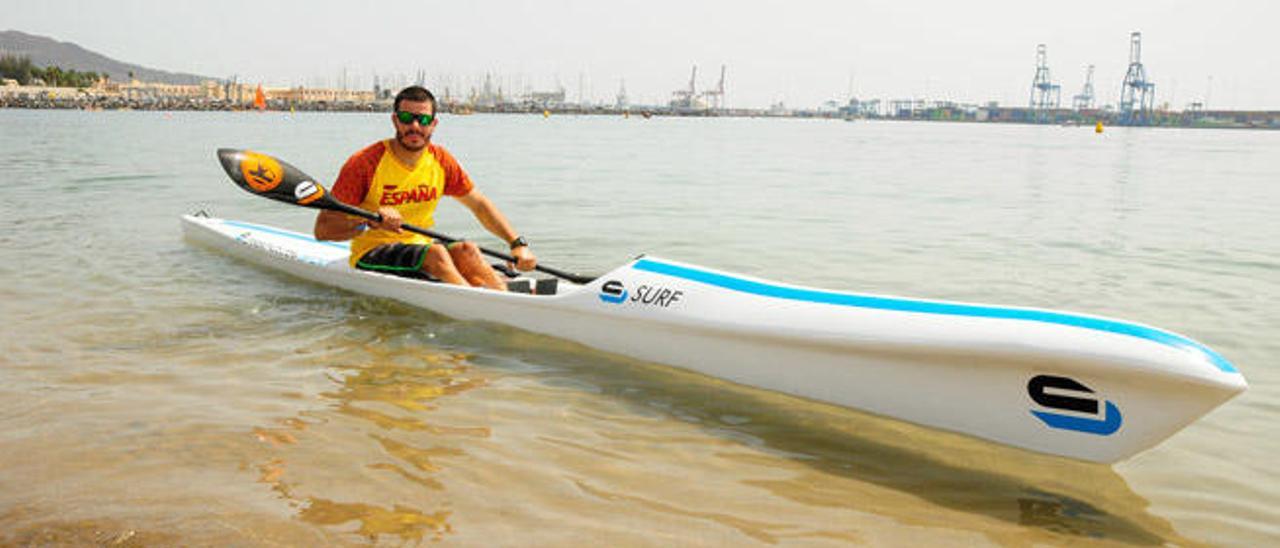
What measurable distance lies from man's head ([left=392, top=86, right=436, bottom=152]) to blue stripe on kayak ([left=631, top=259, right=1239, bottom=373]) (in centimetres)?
167

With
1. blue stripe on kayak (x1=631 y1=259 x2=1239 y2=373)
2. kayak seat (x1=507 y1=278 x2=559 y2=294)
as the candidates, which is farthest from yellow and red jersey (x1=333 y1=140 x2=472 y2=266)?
blue stripe on kayak (x1=631 y1=259 x2=1239 y2=373)

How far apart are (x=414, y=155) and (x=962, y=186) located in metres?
16.4

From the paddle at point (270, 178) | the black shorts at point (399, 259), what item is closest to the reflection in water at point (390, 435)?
the black shorts at point (399, 259)

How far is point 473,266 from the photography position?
5852 millimetres

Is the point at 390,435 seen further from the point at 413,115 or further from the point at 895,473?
the point at 413,115

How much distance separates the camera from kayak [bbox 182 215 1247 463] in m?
3.11

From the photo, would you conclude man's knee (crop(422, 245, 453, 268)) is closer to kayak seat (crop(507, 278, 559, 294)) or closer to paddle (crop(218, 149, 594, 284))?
paddle (crop(218, 149, 594, 284))

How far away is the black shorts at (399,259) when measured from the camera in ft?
19.5

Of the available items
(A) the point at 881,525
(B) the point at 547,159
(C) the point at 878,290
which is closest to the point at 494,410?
(A) the point at 881,525

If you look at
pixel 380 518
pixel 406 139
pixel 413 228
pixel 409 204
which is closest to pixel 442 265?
pixel 413 228

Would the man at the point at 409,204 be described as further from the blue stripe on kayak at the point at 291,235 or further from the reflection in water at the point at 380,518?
the reflection in water at the point at 380,518

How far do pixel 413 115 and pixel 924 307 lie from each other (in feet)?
10.5

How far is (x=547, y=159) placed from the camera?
2898 centimetres

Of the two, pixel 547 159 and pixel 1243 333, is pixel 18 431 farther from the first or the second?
pixel 547 159
